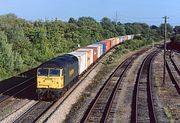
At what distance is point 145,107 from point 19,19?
169 ft

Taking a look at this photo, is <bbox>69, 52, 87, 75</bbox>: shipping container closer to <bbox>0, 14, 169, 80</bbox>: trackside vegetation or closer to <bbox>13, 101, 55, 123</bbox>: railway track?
<bbox>0, 14, 169, 80</bbox>: trackside vegetation

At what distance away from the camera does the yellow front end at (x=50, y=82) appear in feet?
86.9

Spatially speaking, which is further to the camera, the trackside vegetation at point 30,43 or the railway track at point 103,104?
the trackside vegetation at point 30,43

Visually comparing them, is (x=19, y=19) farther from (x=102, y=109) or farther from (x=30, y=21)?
(x=102, y=109)

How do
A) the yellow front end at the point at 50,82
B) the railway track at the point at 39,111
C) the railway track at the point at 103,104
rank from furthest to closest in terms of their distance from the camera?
the yellow front end at the point at 50,82 < the railway track at the point at 103,104 < the railway track at the point at 39,111

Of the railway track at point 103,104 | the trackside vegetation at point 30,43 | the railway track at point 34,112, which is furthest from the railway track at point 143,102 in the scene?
the trackside vegetation at point 30,43

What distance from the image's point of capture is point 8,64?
127 ft

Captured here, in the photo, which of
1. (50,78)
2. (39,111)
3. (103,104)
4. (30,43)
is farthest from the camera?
(30,43)

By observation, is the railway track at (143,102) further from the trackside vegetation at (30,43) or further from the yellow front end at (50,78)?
the trackside vegetation at (30,43)

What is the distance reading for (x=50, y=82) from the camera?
87.3 feet

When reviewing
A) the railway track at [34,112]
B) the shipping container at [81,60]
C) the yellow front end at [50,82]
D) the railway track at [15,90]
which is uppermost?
the shipping container at [81,60]

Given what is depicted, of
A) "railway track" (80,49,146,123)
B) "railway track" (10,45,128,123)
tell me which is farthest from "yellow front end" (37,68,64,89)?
"railway track" (80,49,146,123)

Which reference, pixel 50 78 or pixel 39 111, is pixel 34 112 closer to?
pixel 39 111

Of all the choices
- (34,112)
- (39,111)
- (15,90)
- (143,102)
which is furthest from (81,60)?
(34,112)
